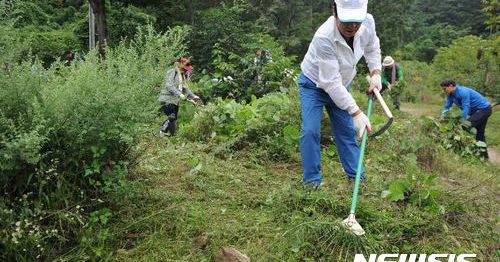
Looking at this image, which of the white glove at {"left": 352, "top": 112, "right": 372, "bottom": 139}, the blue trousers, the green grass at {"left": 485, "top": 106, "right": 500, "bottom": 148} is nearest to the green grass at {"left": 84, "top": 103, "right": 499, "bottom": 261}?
the blue trousers

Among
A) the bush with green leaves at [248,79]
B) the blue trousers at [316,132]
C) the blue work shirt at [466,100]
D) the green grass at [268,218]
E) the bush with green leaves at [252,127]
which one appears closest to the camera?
the green grass at [268,218]

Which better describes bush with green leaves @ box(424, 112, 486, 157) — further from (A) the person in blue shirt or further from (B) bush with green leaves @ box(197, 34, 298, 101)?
(B) bush with green leaves @ box(197, 34, 298, 101)

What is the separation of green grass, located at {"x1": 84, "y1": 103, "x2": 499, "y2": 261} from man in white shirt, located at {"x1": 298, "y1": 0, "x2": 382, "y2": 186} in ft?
1.03

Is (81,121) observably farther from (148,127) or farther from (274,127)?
(274,127)

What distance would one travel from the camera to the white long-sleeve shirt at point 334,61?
3.33 metres

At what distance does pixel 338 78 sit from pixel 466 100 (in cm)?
458

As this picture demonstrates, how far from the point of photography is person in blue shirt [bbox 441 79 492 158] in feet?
23.6

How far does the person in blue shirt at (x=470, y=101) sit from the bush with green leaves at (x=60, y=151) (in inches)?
225

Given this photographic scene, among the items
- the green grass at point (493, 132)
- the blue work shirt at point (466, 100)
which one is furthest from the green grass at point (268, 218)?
the green grass at point (493, 132)

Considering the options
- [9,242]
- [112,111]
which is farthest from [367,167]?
[9,242]

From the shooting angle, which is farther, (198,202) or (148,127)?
(198,202)

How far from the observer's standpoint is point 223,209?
3.31 meters

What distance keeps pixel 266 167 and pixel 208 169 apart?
68cm

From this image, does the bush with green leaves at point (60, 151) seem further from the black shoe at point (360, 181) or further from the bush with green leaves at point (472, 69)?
the bush with green leaves at point (472, 69)
